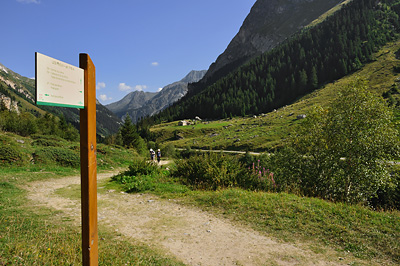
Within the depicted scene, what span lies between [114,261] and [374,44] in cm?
17440

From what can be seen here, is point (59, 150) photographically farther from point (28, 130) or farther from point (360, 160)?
point (28, 130)

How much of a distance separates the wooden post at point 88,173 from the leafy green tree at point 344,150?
34.1 ft

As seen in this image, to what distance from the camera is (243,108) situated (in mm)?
146250

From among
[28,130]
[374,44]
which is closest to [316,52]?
[374,44]

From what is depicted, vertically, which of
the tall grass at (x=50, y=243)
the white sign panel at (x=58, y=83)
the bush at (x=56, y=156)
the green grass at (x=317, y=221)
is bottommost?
the green grass at (x=317, y=221)

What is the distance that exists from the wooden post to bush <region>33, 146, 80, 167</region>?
18103 millimetres

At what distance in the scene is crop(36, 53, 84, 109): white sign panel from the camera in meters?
2.70

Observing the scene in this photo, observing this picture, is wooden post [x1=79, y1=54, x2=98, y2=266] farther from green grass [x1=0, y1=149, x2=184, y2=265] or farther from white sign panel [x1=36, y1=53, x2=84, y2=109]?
green grass [x1=0, y1=149, x2=184, y2=265]

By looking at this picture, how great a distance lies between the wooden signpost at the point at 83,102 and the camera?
2.83 m

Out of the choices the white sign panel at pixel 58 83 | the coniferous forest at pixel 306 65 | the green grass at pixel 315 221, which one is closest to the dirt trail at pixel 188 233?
the green grass at pixel 315 221

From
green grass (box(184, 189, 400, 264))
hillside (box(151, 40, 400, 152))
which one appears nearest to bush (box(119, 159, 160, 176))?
green grass (box(184, 189, 400, 264))

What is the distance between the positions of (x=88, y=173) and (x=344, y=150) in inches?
538

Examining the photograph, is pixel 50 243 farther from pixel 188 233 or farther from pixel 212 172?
pixel 212 172

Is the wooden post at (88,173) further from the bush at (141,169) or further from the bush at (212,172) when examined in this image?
the bush at (141,169)
